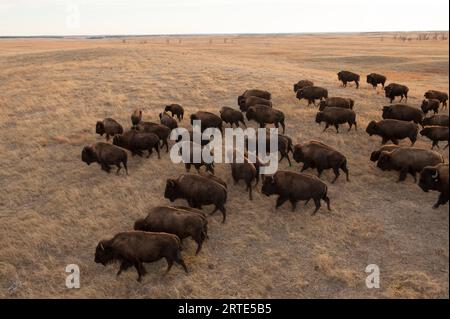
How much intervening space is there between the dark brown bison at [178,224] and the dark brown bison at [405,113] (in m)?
13.3

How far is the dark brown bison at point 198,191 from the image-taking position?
12438 millimetres

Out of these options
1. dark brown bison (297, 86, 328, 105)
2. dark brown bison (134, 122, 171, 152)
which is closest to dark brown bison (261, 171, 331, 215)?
dark brown bison (134, 122, 171, 152)

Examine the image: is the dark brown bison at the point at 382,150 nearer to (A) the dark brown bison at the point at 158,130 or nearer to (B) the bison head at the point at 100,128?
(A) the dark brown bison at the point at 158,130

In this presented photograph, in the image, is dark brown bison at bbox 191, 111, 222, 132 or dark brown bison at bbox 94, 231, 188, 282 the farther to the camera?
dark brown bison at bbox 191, 111, 222, 132

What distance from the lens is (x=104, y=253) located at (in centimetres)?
1028

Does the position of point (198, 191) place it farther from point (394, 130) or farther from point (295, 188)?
point (394, 130)

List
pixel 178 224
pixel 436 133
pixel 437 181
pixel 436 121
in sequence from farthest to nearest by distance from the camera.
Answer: pixel 436 121 → pixel 436 133 → pixel 437 181 → pixel 178 224

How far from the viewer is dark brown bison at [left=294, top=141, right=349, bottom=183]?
14.7m

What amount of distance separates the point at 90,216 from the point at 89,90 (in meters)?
17.7

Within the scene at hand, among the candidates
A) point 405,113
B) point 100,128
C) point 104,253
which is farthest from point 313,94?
point 104,253

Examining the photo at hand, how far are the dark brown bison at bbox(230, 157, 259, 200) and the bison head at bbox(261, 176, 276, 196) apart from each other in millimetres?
639

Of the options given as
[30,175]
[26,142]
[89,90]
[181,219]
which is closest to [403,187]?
[181,219]

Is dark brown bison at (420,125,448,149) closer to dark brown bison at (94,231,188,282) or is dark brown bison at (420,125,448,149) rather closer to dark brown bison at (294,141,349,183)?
dark brown bison at (294,141,349,183)

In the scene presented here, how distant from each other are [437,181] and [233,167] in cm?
660
